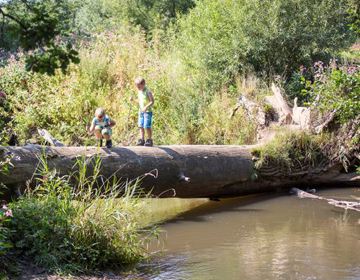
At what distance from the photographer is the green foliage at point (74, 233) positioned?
21.4 ft

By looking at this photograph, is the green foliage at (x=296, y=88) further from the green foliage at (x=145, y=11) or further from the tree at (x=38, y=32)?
the tree at (x=38, y=32)

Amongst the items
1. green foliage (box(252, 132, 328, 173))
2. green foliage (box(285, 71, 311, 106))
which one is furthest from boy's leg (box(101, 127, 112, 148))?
green foliage (box(285, 71, 311, 106))

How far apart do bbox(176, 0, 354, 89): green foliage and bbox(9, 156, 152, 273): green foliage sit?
8691 mm

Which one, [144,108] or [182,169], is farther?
[144,108]

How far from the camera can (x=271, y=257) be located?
25.0ft

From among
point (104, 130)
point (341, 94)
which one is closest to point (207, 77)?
point (341, 94)

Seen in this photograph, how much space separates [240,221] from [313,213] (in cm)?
150

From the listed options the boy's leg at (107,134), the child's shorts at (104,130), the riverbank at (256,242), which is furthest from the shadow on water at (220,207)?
the child's shorts at (104,130)

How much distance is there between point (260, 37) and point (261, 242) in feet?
28.2

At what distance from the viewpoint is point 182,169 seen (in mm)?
10195

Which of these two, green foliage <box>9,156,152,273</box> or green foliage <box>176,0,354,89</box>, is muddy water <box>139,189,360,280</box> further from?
green foliage <box>176,0,354,89</box>

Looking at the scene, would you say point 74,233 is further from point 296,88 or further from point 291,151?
point 296,88

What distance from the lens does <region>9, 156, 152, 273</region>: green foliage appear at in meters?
6.51

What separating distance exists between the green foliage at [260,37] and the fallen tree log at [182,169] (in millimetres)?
4203
